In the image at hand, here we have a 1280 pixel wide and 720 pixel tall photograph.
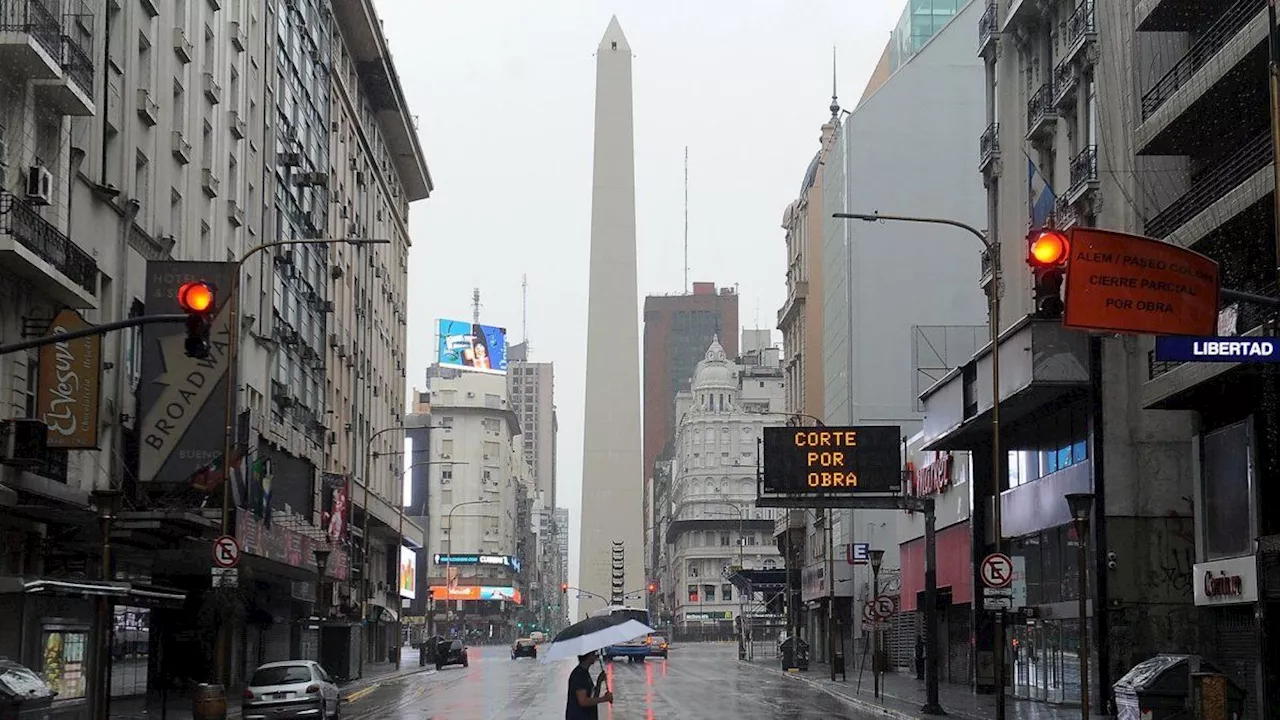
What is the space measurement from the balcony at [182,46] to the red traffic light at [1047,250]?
33323mm

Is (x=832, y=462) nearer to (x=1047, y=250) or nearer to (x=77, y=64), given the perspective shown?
(x=77, y=64)

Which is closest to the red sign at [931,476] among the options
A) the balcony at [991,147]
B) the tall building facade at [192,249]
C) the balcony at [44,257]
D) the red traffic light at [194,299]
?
the balcony at [991,147]

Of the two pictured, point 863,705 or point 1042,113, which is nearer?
point 1042,113

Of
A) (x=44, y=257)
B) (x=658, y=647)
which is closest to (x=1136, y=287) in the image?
(x=44, y=257)

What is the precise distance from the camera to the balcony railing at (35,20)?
29.8 m

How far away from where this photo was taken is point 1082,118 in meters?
40.2

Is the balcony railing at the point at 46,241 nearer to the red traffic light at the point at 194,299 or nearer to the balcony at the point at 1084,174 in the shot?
the red traffic light at the point at 194,299

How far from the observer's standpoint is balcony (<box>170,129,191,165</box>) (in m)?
44.6

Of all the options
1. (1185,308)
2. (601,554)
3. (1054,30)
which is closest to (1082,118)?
(1054,30)

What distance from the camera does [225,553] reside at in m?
32.3

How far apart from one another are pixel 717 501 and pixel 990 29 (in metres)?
139

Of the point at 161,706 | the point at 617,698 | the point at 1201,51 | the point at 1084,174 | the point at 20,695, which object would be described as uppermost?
the point at 1201,51

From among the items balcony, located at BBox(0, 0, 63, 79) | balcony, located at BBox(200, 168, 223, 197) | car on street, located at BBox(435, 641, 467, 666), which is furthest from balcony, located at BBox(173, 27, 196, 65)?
car on street, located at BBox(435, 641, 467, 666)

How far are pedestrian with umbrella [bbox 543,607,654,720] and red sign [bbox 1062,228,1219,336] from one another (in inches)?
229
